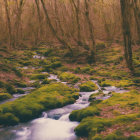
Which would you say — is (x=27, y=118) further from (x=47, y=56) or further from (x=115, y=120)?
(x=47, y=56)

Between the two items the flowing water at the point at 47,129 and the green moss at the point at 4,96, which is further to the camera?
the green moss at the point at 4,96

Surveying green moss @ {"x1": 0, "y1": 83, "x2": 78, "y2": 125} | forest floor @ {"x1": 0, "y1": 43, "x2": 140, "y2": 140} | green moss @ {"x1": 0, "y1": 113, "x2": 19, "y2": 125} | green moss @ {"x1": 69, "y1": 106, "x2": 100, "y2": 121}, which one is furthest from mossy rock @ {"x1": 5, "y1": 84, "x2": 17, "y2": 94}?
green moss @ {"x1": 69, "y1": 106, "x2": 100, "y2": 121}

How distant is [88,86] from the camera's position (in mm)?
13289

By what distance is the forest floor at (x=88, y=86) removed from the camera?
7098mm

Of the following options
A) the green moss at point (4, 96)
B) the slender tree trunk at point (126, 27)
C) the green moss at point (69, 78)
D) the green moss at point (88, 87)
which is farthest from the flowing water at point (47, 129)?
the slender tree trunk at point (126, 27)

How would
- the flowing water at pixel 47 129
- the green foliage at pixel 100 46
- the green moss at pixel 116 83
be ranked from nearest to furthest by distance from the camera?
the flowing water at pixel 47 129 < the green moss at pixel 116 83 < the green foliage at pixel 100 46

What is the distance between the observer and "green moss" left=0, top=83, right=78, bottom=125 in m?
8.98

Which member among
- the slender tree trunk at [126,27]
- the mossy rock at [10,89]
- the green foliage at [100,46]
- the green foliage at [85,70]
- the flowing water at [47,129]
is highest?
the slender tree trunk at [126,27]

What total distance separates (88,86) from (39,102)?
4.24m

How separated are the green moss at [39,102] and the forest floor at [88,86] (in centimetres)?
5

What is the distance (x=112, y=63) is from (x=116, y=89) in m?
7.07

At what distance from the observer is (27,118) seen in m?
8.95

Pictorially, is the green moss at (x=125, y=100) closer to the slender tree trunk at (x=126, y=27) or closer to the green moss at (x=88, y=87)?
the green moss at (x=88, y=87)

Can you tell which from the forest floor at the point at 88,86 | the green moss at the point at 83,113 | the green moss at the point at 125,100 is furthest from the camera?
the green moss at the point at 125,100
